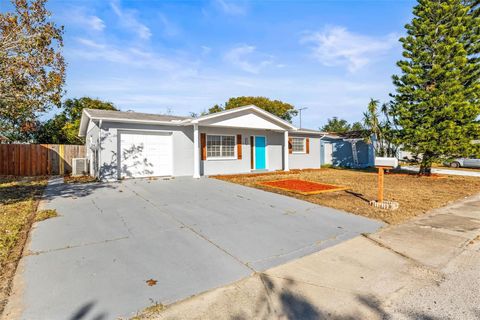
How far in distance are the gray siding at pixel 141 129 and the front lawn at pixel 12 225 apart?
2659mm

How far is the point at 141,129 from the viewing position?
37.9ft

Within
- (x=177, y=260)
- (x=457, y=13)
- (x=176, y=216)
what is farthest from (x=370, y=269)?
(x=457, y=13)

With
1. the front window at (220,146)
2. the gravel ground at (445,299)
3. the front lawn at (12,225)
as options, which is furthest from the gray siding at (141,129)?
the gravel ground at (445,299)

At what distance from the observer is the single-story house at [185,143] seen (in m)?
10.9

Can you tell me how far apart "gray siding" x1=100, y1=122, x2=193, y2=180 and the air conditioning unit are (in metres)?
3.61

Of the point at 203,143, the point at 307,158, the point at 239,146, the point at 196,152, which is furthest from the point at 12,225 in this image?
the point at 307,158

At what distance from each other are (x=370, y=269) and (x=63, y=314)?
3498mm

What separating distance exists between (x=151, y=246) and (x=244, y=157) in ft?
36.0

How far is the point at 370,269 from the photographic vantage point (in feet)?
10.9

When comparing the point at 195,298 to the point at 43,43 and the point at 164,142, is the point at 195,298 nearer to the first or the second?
the point at 43,43

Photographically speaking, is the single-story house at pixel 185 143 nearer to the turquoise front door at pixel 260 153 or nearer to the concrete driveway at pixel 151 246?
the turquoise front door at pixel 260 153

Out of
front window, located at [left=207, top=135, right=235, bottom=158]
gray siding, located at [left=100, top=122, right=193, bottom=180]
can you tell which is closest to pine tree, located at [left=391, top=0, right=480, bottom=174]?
front window, located at [left=207, top=135, right=235, bottom=158]

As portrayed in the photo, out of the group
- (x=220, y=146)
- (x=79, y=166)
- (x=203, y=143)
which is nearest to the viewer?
(x=203, y=143)

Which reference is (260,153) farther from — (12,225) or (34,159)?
(34,159)
